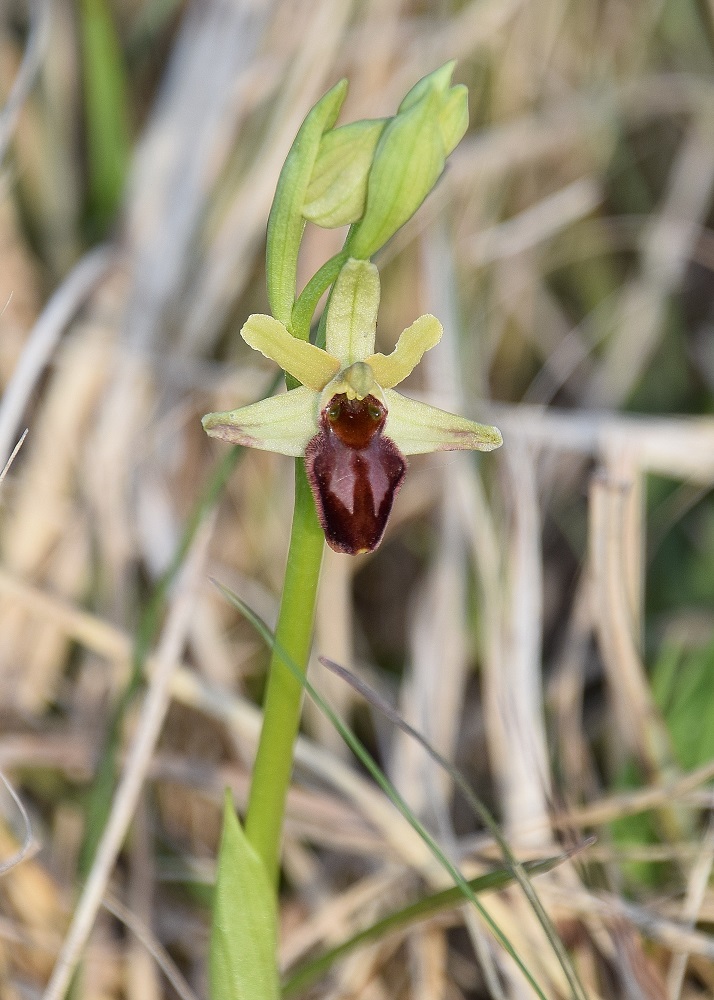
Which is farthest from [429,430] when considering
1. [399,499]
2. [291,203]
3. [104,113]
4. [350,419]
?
[104,113]

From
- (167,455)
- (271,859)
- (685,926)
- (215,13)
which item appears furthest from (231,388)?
(685,926)

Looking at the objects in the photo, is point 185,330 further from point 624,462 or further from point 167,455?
point 624,462

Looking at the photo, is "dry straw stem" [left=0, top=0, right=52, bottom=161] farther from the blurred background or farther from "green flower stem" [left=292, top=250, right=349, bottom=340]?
"green flower stem" [left=292, top=250, right=349, bottom=340]

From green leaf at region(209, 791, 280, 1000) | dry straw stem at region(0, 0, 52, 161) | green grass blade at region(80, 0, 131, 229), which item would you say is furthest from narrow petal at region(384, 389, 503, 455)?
green grass blade at region(80, 0, 131, 229)

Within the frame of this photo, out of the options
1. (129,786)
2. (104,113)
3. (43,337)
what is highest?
(104,113)

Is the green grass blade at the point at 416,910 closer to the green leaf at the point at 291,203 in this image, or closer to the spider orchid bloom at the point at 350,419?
the spider orchid bloom at the point at 350,419

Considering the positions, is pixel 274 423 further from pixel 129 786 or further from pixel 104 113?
pixel 104 113
